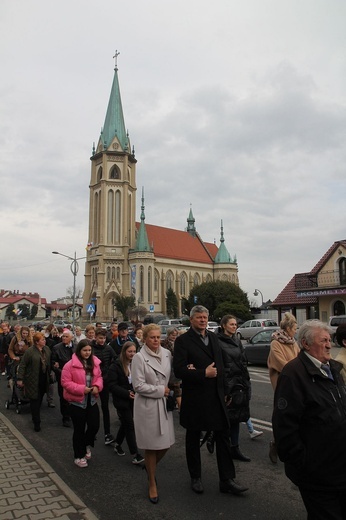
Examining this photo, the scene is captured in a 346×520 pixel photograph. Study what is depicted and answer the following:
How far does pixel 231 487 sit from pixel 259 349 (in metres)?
13.2

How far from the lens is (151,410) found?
4.61m

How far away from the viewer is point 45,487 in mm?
4719

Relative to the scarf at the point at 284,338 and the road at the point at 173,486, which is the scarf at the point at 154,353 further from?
the scarf at the point at 284,338

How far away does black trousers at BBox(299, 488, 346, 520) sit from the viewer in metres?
2.62

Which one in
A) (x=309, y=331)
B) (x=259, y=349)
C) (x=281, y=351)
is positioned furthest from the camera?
(x=259, y=349)

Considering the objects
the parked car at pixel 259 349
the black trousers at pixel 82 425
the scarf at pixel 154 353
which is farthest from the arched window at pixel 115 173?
the scarf at pixel 154 353

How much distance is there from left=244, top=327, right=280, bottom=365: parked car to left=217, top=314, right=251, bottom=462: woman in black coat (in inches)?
457

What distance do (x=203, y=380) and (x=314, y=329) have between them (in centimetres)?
182

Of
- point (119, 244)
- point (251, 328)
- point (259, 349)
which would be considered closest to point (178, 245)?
point (119, 244)

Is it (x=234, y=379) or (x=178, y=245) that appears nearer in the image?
(x=234, y=379)

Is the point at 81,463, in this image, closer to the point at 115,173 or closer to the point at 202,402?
the point at 202,402

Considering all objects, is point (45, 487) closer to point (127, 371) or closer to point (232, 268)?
point (127, 371)

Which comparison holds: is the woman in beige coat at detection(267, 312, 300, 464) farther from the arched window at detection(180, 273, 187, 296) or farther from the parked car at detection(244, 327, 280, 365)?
the arched window at detection(180, 273, 187, 296)

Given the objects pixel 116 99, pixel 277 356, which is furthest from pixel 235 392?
pixel 116 99
